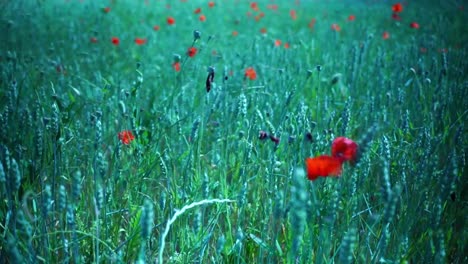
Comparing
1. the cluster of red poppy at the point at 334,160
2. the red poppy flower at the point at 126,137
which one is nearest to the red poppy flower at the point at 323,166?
the cluster of red poppy at the point at 334,160

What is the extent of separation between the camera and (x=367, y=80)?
2.96 m

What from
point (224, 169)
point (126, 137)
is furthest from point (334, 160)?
point (126, 137)

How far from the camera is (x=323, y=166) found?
112 cm

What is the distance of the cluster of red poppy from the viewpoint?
3.58 ft

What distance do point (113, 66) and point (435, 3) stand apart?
7.52 metres

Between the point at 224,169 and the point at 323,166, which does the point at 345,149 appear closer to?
the point at 323,166

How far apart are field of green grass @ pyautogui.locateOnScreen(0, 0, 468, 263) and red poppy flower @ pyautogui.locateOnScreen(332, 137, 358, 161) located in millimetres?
26

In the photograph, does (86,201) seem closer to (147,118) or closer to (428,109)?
(147,118)

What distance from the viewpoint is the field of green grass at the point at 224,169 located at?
1.14 metres

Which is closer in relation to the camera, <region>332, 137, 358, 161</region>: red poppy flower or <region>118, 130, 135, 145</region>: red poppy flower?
<region>332, 137, 358, 161</region>: red poppy flower

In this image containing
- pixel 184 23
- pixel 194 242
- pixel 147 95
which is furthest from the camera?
pixel 184 23

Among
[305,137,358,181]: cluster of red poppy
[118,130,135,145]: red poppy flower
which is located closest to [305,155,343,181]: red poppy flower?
[305,137,358,181]: cluster of red poppy

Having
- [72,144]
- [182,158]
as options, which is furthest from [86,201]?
[182,158]

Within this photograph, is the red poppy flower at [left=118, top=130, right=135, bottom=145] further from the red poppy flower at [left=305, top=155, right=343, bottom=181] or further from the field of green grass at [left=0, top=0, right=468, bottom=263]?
the red poppy flower at [left=305, top=155, right=343, bottom=181]
